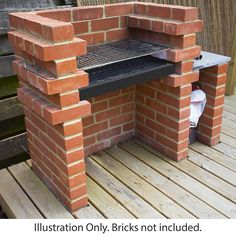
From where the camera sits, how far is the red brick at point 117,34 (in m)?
2.78

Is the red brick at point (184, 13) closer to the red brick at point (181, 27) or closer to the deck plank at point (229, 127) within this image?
the red brick at point (181, 27)

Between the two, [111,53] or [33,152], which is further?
[33,152]

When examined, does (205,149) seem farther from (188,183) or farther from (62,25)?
(62,25)

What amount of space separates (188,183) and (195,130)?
672 millimetres

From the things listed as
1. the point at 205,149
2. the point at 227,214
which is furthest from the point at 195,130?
the point at 227,214

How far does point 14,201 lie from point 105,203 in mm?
654

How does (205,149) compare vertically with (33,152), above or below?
below

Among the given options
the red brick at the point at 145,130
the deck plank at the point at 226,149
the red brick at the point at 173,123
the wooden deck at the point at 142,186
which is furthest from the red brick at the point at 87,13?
the deck plank at the point at 226,149

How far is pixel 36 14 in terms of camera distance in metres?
2.34

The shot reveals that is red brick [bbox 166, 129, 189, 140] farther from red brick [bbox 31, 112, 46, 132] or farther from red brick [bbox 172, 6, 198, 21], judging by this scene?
red brick [bbox 31, 112, 46, 132]

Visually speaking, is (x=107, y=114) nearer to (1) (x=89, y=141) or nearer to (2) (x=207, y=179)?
(1) (x=89, y=141)

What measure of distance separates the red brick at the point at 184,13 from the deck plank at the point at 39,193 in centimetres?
153

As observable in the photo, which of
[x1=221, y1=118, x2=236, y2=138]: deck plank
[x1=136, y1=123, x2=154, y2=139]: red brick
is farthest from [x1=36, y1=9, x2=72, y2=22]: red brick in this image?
[x1=221, y1=118, x2=236, y2=138]: deck plank

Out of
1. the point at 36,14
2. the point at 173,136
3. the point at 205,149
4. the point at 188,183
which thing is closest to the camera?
the point at 36,14
